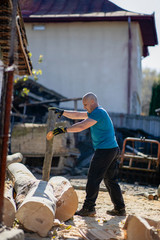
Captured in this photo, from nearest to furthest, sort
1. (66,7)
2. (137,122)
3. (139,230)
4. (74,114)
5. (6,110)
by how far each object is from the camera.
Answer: (6,110) → (139,230) → (74,114) → (137,122) → (66,7)

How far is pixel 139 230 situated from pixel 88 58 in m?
15.0

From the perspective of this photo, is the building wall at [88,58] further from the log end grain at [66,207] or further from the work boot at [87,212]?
the log end grain at [66,207]

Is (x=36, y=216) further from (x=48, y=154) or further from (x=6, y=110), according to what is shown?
(x=48, y=154)

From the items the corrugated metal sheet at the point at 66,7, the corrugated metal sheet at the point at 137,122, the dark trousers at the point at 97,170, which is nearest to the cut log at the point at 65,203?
the dark trousers at the point at 97,170

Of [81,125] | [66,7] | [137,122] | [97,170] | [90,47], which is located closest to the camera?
[81,125]

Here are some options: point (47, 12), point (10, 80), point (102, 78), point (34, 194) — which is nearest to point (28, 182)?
point (34, 194)

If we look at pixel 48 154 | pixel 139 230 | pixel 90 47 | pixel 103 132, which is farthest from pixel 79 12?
pixel 139 230

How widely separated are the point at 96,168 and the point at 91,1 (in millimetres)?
15293

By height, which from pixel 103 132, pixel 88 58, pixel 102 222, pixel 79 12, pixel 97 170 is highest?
pixel 79 12

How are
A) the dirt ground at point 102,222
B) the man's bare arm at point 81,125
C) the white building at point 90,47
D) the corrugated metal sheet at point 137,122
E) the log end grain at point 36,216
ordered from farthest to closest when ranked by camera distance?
the white building at point 90,47 → the corrugated metal sheet at point 137,122 → the man's bare arm at point 81,125 → the dirt ground at point 102,222 → the log end grain at point 36,216

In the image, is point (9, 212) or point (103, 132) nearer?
point (9, 212)

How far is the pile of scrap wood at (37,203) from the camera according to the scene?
14.4 ft

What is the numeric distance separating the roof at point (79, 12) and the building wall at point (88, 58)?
492mm

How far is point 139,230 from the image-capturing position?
405cm
